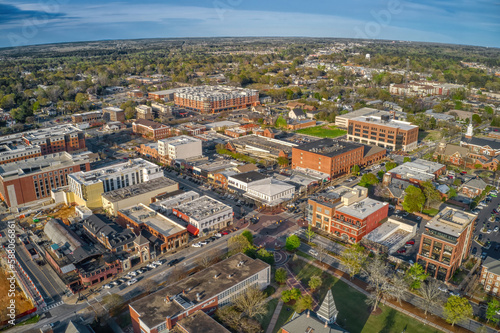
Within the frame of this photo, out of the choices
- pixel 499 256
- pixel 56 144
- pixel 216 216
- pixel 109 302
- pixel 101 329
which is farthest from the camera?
pixel 56 144

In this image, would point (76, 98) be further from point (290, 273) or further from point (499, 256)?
point (499, 256)

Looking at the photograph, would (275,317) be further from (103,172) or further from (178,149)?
(178,149)

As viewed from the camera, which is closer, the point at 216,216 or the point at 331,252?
the point at 331,252

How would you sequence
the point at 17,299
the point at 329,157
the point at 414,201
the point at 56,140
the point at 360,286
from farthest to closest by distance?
the point at 56,140, the point at 329,157, the point at 414,201, the point at 360,286, the point at 17,299

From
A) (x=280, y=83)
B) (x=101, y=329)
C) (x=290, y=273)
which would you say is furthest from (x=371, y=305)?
(x=280, y=83)

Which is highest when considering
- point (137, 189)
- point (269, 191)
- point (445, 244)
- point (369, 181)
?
point (445, 244)

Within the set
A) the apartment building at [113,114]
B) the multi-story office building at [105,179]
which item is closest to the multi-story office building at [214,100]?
the apartment building at [113,114]

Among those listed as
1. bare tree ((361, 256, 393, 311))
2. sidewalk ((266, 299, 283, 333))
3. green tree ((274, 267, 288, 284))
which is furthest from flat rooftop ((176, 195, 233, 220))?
bare tree ((361, 256, 393, 311))

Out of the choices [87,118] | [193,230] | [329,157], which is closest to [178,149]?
[193,230]
